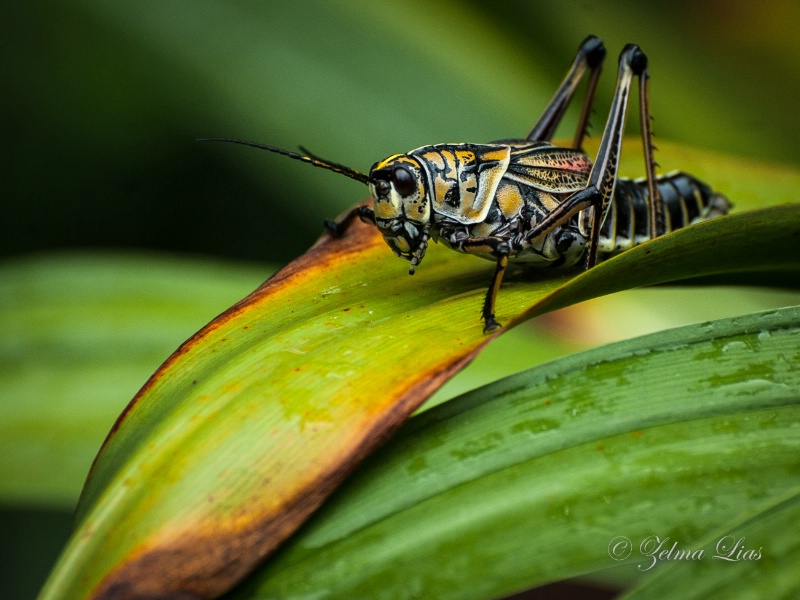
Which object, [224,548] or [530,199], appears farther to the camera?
[530,199]

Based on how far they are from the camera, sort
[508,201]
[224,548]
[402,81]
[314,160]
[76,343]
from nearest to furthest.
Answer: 1. [224,548]
2. [314,160]
3. [508,201]
4. [76,343]
5. [402,81]

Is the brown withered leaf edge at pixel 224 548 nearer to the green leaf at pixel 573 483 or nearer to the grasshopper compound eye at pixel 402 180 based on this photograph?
the green leaf at pixel 573 483

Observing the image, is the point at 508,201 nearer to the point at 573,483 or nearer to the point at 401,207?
the point at 401,207

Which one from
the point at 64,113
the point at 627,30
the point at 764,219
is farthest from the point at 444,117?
the point at 64,113

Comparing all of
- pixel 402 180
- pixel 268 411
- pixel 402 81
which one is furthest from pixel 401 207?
pixel 402 81

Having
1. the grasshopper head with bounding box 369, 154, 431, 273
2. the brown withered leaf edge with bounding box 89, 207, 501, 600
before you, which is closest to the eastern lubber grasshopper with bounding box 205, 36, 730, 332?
the grasshopper head with bounding box 369, 154, 431, 273

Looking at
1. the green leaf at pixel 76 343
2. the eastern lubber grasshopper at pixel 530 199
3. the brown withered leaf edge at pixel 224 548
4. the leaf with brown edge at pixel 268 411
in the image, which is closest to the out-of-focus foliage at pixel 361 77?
the eastern lubber grasshopper at pixel 530 199

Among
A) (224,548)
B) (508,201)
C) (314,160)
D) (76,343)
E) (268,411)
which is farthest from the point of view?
(76,343)
